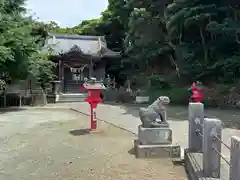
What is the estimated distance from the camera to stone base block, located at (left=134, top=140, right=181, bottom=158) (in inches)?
224

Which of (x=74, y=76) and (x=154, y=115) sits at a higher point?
(x=74, y=76)

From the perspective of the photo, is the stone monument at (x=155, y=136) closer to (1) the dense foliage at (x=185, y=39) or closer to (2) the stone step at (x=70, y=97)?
(1) the dense foliage at (x=185, y=39)

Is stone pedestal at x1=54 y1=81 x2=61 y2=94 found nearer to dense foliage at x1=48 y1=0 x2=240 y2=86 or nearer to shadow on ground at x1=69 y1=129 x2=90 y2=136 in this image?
dense foliage at x1=48 y1=0 x2=240 y2=86

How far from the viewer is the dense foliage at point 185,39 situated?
53.4 ft

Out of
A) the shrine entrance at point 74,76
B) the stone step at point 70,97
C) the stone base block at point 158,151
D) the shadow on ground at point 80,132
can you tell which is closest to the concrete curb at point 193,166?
the stone base block at point 158,151

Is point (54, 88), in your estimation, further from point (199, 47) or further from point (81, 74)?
point (199, 47)

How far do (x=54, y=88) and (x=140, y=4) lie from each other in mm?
8991

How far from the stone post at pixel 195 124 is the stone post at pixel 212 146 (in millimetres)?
1301

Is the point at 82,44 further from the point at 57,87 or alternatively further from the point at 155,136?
the point at 155,136

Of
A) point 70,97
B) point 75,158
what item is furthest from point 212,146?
point 70,97

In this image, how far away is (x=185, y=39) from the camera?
19688mm

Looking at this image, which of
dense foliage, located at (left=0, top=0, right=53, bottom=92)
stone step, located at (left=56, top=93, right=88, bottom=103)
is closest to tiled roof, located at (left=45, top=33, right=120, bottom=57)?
stone step, located at (left=56, top=93, right=88, bottom=103)

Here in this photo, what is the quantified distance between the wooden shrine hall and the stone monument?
59.2 ft

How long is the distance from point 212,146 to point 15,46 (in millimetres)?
12547
